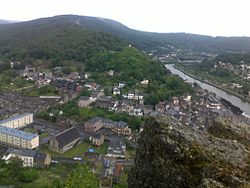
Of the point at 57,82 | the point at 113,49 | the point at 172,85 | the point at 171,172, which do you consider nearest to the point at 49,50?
the point at 113,49

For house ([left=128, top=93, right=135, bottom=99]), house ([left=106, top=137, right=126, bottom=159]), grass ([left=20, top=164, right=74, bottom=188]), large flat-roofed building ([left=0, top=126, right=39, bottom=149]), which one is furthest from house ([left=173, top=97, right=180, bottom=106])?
grass ([left=20, top=164, right=74, bottom=188])

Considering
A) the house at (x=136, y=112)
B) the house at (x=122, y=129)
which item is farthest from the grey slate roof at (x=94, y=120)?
the house at (x=136, y=112)

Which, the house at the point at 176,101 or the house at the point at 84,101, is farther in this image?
the house at the point at 176,101

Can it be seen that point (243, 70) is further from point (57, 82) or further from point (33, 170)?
point (33, 170)

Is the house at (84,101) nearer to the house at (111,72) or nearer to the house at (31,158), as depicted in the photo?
the house at (31,158)

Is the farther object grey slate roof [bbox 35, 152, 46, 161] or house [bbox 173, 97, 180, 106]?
house [bbox 173, 97, 180, 106]

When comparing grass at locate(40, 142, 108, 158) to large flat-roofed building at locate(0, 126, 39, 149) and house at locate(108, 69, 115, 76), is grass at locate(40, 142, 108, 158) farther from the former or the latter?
house at locate(108, 69, 115, 76)
